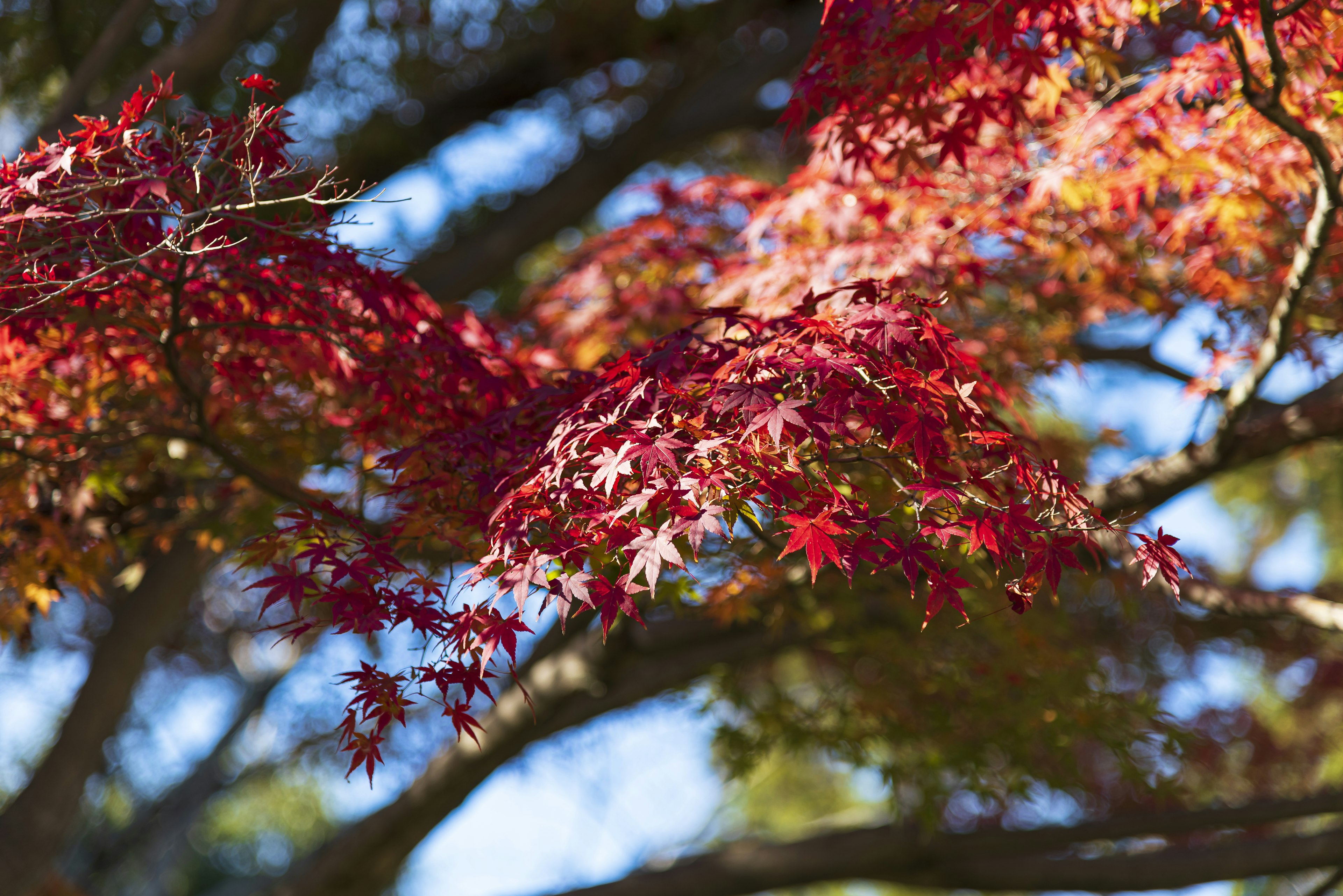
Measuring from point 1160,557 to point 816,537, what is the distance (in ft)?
2.04

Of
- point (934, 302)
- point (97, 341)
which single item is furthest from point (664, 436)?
point (97, 341)

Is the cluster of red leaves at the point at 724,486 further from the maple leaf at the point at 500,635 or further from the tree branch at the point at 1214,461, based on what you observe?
the tree branch at the point at 1214,461

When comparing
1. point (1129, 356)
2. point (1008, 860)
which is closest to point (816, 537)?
point (1008, 860)

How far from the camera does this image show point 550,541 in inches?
70.6

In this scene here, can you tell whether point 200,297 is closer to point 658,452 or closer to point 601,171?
point 658,452

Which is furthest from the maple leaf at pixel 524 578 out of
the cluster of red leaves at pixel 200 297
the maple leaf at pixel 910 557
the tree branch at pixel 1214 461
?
the tree branch at pixel 1214 461

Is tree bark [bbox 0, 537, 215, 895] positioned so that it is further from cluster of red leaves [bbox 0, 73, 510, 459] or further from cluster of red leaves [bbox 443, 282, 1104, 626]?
cluster of red leaves [bbox 443, 282, 1104, 626]

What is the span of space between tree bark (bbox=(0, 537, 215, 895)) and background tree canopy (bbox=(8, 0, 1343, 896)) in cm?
2

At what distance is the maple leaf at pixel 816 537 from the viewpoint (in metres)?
1.61

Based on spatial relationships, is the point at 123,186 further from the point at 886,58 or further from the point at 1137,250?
the point at 1137,250

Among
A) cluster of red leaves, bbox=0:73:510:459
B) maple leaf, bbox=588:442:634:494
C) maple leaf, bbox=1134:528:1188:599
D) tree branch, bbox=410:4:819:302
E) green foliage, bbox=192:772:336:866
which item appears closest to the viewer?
maple leaf, bbox=588:442:634:494

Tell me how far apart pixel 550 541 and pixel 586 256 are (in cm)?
246

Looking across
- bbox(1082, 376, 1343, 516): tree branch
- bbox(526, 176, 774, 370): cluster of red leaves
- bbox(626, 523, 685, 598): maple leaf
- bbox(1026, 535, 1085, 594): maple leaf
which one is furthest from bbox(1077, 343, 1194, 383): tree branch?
bbox(626, 523, 685, 598): maple leaf

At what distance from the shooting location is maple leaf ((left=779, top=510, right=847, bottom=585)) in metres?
1.61
